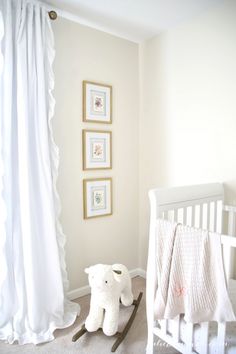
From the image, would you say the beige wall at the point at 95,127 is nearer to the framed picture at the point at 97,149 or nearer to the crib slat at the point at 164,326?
the framed picture at the point at 97,149

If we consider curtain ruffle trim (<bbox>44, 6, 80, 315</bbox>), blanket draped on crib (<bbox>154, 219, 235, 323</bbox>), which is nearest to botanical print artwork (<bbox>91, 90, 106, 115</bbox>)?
curtain ruffle trim (<bbox>44, 6, 80, 315</bbox>)

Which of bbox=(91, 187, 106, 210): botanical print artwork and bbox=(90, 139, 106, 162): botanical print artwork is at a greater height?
bbox=(90, 139, 106, 162): botanical print artwork

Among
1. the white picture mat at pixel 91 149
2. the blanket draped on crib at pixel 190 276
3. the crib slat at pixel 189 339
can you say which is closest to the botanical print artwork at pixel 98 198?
the white picture mat at pixel 91 149

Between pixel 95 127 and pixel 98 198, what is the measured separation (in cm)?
65

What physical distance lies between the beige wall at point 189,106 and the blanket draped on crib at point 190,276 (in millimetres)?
895

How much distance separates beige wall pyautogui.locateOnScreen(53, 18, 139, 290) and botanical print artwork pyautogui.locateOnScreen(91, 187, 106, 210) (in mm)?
118

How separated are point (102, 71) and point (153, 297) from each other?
189 cm

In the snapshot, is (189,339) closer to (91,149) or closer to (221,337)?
(221,337)

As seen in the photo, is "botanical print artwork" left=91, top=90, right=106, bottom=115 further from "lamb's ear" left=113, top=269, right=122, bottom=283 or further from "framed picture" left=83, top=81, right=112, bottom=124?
"lamb's ear" left=113, top=269, right=122, bottom=283

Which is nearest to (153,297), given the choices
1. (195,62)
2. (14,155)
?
(14,155)

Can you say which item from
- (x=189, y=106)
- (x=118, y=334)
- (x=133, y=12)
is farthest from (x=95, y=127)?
(x=118, y=334)

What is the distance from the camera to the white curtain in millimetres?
1692

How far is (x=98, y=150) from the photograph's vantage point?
90.4 inches

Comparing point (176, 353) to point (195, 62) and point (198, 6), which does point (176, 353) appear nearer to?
point (195, 62)
